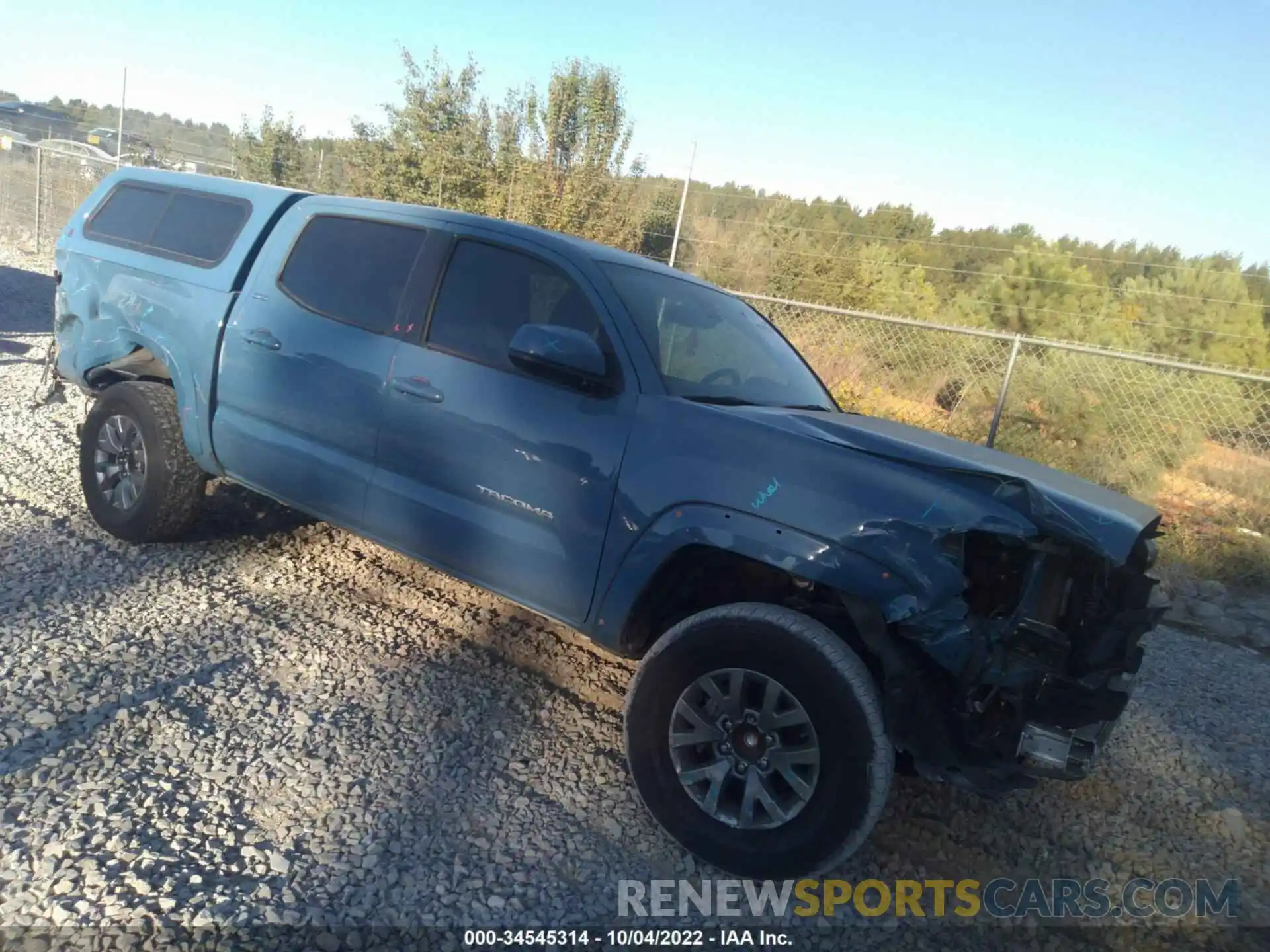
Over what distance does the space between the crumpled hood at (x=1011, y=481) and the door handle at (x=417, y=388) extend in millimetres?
1193

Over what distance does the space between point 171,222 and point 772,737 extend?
163 inches

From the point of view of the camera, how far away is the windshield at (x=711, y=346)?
10.9 ft

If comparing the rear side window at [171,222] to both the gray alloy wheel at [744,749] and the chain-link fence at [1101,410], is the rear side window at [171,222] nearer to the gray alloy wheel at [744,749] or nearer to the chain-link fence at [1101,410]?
the gray alloy wheel at [744,749]

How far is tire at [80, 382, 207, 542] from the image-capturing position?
4219mm

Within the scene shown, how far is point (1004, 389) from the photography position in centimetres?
711

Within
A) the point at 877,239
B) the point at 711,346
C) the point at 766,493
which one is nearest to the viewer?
the point at 766,493

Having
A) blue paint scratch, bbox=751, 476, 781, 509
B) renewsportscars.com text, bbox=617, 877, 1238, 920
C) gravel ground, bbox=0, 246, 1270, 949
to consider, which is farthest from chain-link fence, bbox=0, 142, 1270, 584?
blue paint scratch, bbox=751, 476, 781, 509

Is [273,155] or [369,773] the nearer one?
[369,773]

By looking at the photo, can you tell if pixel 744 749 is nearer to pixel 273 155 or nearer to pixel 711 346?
pixel 711 346

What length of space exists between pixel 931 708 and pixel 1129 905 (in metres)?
1.22

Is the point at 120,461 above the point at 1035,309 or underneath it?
underneath

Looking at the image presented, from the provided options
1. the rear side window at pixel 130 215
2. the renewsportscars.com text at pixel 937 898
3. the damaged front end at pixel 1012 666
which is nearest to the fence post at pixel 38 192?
the rear side window at pixel 130 215

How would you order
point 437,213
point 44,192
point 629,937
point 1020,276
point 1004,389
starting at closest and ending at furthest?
point 629,937 → point 437,213 → point 1004,389 → point 44,192 → point 1020,276

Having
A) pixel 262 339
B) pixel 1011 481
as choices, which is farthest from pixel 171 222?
pixel 1011 481
